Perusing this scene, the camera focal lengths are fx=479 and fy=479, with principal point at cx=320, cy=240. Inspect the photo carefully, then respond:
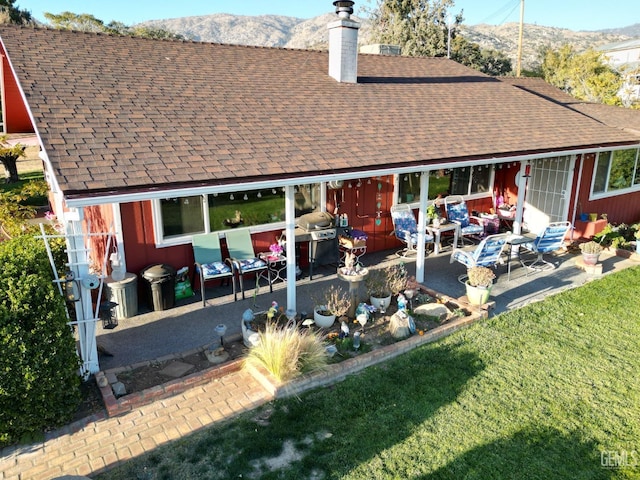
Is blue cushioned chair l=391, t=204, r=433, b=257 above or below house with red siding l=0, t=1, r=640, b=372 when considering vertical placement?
below

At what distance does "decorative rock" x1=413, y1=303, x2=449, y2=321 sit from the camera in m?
7.77

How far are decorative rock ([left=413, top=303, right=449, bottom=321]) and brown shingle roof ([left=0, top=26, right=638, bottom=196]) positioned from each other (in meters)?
2.49

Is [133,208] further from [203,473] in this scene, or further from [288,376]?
[203,473]

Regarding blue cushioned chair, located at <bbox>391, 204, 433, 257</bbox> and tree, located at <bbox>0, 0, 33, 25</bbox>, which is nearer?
blue cushioned chair, located at <bbox>391, 204, 433, 257</bbox>

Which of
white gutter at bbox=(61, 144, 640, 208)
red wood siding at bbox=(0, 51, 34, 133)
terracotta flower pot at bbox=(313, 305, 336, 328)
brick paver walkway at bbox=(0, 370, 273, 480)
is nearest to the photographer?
brick paver walkway at bbox=(0, 370, 273, 480)

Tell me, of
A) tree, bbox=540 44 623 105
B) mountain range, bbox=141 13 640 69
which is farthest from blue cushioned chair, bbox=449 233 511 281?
mountain range, bbox=141 13 640 69

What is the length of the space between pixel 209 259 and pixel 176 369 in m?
2.83

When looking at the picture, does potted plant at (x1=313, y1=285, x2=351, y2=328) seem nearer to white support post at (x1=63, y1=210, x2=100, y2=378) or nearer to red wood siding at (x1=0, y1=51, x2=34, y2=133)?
white support post at (x1=63, y1=210, x2=100, y2=378)

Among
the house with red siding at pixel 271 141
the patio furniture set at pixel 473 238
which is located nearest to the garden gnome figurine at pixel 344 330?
the house with red siding at pixel 271 141

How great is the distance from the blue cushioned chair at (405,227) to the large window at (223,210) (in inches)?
80.7

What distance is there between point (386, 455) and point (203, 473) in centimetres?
182

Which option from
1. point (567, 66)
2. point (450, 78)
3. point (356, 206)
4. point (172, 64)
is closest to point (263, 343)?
point (356, 206)

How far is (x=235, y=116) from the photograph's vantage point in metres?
8.45

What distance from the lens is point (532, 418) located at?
5484mm
